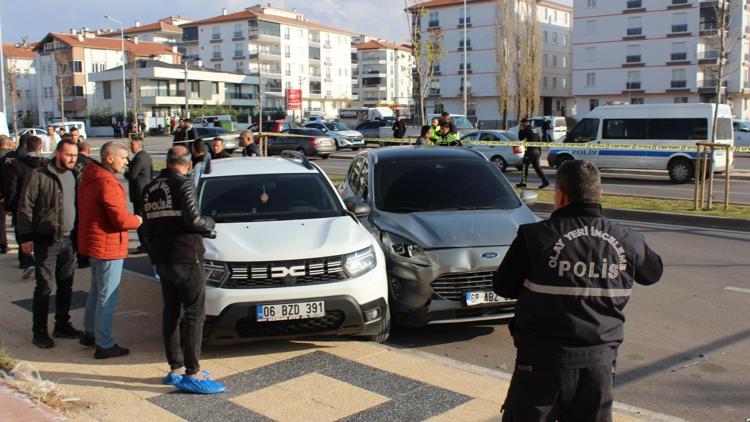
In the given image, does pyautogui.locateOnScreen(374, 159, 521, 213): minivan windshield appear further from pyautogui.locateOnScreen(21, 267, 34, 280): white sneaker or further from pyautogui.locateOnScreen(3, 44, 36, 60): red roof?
pyautogui.locateOnScreen(3, 44, 36, 60): red roof

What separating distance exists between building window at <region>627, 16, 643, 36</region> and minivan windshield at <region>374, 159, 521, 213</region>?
6846 centimetres

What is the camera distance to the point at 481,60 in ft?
267

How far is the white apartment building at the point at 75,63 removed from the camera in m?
90.4

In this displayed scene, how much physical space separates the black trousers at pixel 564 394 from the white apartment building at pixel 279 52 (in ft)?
307

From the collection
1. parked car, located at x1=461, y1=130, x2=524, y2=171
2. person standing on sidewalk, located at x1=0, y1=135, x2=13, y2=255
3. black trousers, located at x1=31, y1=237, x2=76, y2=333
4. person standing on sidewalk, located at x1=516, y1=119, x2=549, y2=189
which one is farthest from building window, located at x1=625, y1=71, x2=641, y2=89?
black trousers, located at x1=31, y1=237, x2=76, y2=333

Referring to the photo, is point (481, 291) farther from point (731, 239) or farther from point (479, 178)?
point (731, 239)

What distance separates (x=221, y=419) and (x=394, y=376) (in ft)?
4.36

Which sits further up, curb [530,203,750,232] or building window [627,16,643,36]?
building window [627,16,643,36]

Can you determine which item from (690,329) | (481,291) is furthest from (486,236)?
(690,329)

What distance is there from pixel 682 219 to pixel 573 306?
11194 mm

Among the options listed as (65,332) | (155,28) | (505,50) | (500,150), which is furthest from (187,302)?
(155,28)

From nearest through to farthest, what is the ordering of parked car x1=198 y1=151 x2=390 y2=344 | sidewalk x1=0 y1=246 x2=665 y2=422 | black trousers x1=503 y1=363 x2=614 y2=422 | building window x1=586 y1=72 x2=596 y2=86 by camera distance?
black trousers x1=503 y1=363 x2=614 y2=422
sidewalk x1=0 y1=246 x2=665 y2=422
parked car x1=198 y1=151 x2=390 y2=344
building window x1=586 y1=72 x2=596 y2=86

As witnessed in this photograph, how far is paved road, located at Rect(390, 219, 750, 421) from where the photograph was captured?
5055mm

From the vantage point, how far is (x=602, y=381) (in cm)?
298
